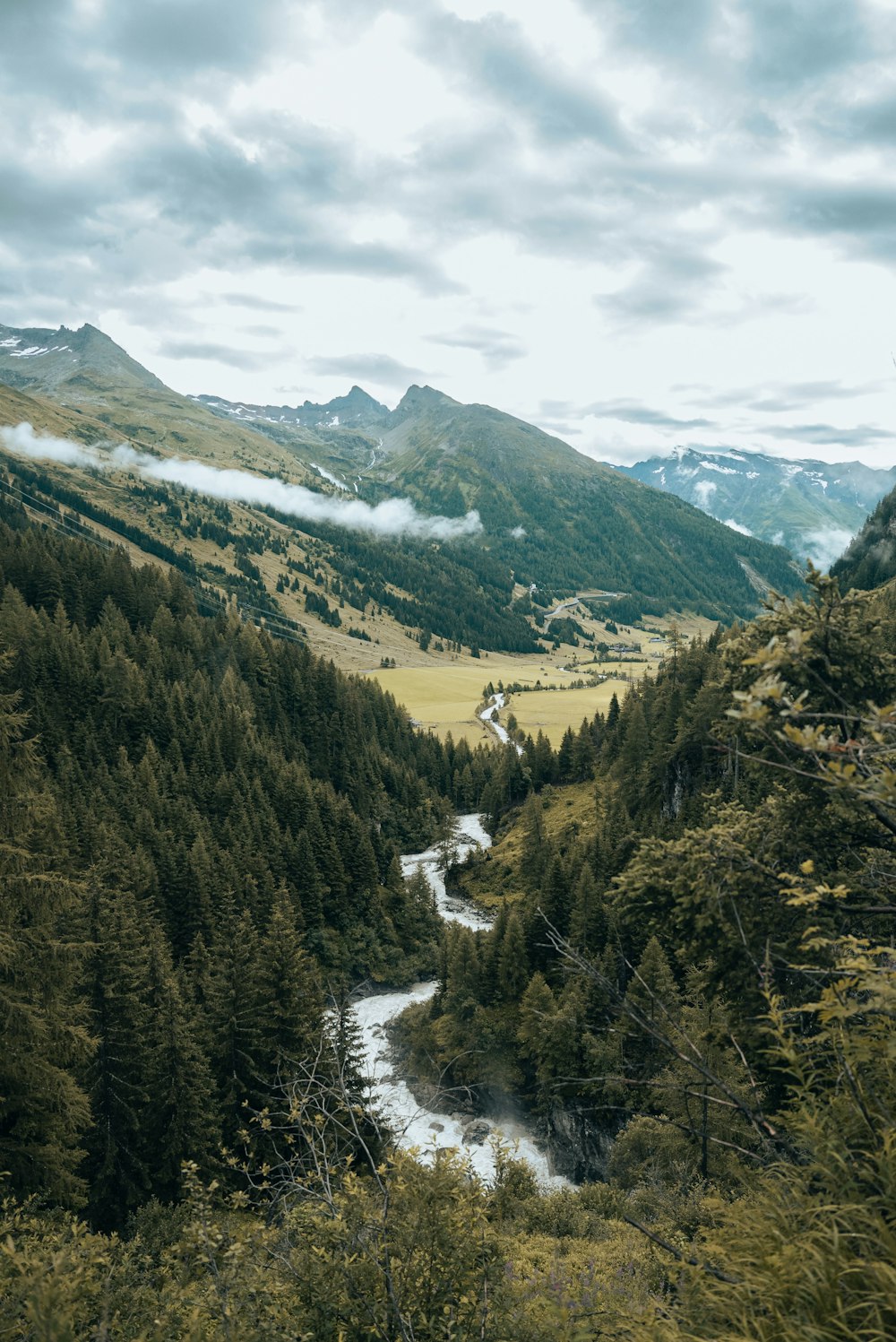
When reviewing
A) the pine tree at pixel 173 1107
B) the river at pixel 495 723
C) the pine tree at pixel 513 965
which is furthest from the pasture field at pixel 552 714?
the pine tree at pixel 173 1107

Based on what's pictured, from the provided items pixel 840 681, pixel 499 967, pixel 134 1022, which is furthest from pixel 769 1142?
pixel 499 967

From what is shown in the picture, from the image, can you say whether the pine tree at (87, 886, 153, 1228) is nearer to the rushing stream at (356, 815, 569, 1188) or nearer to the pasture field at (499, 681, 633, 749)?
the rushing stream at (356, 815, 569, 1188)

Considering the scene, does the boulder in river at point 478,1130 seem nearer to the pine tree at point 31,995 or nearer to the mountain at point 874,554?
the pine tree at point 31,995

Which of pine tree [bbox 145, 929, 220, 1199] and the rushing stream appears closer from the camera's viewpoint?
pine tree [bbox 145, 929, 220, 1199]

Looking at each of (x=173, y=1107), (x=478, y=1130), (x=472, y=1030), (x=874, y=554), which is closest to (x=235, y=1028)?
(x=173, y=1107)

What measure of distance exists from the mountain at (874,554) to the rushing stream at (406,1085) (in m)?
110

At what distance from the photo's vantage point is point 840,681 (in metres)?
10.2

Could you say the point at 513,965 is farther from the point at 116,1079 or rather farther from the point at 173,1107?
the point at 116,1079

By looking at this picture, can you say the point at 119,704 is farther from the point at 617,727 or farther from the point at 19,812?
the point at 19,812

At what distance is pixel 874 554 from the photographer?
162m

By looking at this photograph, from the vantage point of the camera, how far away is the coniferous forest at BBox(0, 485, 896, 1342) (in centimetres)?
645

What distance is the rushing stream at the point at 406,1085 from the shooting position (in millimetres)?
46062

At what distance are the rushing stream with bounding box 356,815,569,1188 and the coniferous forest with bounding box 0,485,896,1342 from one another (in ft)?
7.11

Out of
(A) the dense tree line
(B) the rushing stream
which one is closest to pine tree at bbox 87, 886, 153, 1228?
(A) the dense tree line
